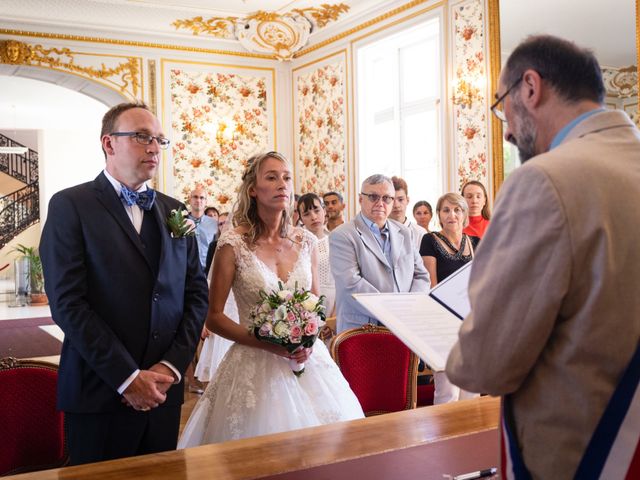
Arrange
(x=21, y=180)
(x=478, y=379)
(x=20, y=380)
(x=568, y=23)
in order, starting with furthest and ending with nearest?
1. (x=21, y=180)
2. (x=568, y=23)
3. (x=20, y=380)
4. (x=478, y=379)

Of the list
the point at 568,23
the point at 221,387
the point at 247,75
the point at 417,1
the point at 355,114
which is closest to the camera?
the point at 221,387

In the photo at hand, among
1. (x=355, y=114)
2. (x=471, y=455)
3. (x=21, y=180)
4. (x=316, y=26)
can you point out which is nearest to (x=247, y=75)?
(x=316, y=26)

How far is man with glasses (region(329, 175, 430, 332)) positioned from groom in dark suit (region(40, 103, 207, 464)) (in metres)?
1.59

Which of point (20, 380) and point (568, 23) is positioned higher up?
point (568, 23)

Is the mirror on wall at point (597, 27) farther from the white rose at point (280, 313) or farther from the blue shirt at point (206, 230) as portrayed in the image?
the blue shirt at point (206, 230)

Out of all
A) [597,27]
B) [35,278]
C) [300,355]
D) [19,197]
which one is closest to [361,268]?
[300,355]

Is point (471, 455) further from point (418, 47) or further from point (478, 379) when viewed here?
point (418, 47)

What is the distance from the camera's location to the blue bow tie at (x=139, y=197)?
217 centimetres

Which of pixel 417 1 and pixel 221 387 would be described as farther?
pixel 417 1

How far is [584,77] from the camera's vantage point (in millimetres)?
1135

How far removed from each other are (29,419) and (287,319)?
0.90m

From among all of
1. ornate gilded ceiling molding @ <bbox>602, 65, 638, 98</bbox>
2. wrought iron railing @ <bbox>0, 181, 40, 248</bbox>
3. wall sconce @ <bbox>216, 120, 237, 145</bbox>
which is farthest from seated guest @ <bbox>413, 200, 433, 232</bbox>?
wrought iron railing @ <bbox>0, 181, 40, 248</bbox>

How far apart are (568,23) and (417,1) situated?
215cm

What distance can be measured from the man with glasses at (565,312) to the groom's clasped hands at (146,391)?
3.96ft
